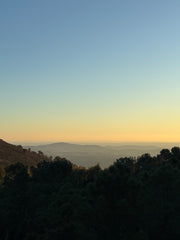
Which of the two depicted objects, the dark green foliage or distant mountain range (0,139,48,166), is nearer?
the dark green foliage

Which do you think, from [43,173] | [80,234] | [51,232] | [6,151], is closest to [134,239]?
[80,234]

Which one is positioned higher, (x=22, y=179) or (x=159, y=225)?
(x=22, y=179)

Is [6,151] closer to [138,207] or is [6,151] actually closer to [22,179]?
[22,179]

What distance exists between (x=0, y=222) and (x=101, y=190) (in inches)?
603

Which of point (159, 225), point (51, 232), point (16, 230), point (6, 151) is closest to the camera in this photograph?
point (159, 225)

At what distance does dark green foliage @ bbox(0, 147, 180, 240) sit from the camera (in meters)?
19.6

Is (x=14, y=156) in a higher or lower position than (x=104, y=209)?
lower

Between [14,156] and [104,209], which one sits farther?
[14,156]

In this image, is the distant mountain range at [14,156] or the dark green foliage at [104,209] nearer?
the dark green foliage at [104,209]

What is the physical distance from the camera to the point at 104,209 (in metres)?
19.6

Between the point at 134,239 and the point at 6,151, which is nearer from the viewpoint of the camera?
the point at 134,239

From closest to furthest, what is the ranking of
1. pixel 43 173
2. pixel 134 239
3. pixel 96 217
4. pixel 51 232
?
pixel 134 239, pixel 96 217, pixel 51 232, pixel 43 173

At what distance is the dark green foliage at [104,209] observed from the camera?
1961 centimetres

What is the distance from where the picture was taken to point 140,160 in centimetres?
6500
